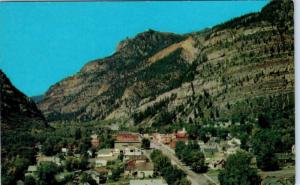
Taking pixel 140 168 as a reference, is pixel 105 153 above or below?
above

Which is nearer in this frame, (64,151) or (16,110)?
(16,110)

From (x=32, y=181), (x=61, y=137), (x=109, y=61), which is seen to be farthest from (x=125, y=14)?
(x=32, y=181)

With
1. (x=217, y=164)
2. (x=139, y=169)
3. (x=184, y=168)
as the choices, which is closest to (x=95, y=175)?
(x=139, y=169)

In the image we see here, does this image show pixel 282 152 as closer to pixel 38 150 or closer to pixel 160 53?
pixel 160 53

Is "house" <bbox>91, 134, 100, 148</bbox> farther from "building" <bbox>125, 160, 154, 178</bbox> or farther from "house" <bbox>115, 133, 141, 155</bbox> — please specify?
"building" <bbox>125, 160, 154, 178</bbox>

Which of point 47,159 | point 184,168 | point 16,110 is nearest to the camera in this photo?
point 16,110

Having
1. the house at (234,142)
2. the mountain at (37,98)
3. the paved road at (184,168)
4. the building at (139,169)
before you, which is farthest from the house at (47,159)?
the house at (234,142)

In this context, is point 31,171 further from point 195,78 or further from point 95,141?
point 195,78
